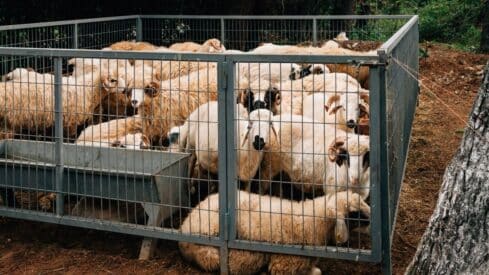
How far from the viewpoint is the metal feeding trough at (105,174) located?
5.91 metres

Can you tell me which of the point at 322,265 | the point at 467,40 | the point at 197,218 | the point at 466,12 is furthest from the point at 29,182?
the point at 466,12

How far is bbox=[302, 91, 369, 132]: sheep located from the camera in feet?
21.6

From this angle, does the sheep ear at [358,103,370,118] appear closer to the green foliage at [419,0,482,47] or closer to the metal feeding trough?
the metal feeding trough

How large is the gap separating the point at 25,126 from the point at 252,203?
3.60 metres

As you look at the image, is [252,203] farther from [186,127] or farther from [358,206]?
[186,127]

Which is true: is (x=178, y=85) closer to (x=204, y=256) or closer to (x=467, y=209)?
(x=204, y=256)

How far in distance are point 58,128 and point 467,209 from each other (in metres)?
3.92

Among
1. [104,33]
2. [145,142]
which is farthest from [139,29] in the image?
[145,142]

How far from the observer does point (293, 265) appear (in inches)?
213

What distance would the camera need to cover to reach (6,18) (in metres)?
14.5

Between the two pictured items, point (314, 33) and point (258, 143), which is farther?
point (314, 33)

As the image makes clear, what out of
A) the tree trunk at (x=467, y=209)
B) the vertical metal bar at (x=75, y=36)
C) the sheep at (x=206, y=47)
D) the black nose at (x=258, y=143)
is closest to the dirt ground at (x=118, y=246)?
the black nose at (x=258, y=143)

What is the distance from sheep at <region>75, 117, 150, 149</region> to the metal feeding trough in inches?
7.2

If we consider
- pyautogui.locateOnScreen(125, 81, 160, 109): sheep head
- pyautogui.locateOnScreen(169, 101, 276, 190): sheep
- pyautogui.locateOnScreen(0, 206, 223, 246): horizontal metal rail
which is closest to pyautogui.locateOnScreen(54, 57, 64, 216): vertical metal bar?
pyautogui.locateOnScreen(0, 206, 223, 246): horizontal metal rail
